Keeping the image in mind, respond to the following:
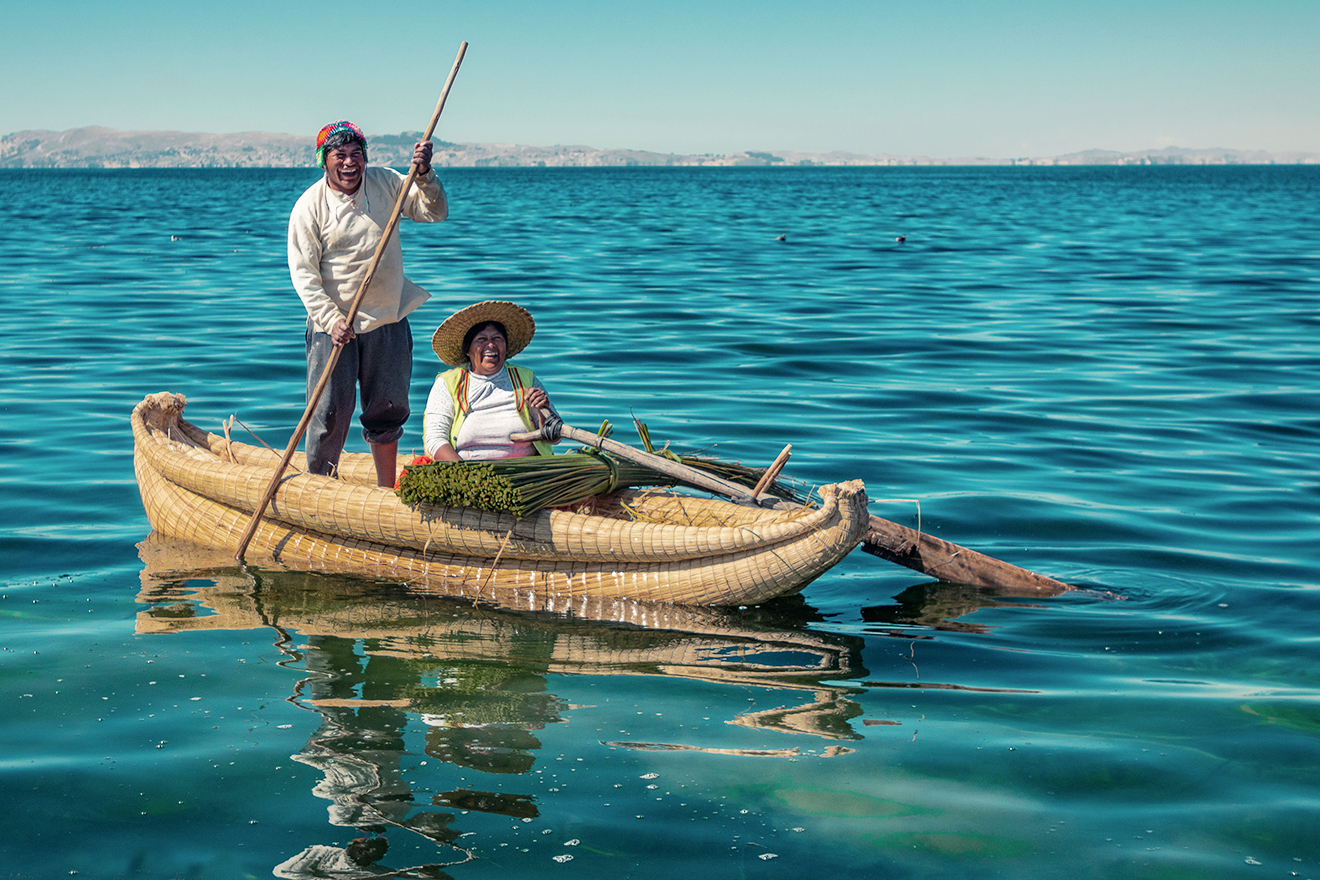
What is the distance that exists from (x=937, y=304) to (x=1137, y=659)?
1549 cm

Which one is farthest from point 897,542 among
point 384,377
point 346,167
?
point 346,167

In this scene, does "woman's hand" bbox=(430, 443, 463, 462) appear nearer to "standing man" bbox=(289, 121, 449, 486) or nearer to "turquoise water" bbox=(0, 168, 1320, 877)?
"standing man" bbox=(289, 121, 449, 486)

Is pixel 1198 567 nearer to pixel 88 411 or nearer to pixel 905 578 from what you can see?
pixel 905 578

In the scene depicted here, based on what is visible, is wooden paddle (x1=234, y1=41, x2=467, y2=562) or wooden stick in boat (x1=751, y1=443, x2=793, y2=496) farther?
wooden paddle (x1=234, y1=41, x2=467, y2=562)

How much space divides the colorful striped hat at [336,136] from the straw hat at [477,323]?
3.76 feet

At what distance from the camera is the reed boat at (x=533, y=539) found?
251 inches

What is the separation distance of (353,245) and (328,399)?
973 mm

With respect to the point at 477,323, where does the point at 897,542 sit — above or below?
below

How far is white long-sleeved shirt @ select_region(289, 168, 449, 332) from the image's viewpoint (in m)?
7.20

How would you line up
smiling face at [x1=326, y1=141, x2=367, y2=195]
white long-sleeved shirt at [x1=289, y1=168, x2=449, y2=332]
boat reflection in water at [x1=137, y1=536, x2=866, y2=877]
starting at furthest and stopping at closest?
white long-sleeved shirt at [x1=289, y1=168, x2=449, y2=332], smiling face at [x1=326, y1=141, x2=367, y2=195], boat reflection in water at [x1=137, y1=536, x2=866, y2=877]

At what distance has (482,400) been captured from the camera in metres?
7.34

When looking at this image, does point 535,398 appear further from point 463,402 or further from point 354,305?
point 354,305

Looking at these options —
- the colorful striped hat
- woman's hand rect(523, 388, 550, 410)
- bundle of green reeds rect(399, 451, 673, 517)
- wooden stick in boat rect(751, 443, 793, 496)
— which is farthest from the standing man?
wooden stick in boat rect(751, 443, 793, 496)

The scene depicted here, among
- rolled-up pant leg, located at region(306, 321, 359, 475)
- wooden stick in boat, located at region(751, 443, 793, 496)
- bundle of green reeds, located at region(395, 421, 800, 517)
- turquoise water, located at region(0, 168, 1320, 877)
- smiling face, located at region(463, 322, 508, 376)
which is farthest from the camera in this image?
rolled-up pant leg, located at region(306, 321, 359, 475)
